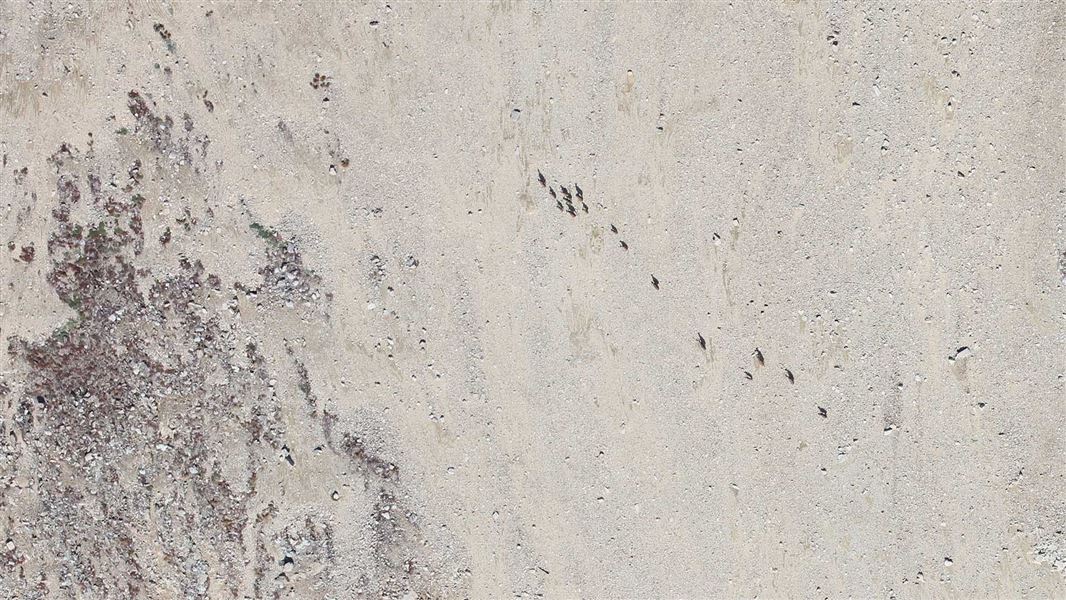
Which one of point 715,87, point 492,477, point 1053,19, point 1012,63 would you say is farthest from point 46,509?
point 1053,19

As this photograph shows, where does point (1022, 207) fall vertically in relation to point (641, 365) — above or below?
above

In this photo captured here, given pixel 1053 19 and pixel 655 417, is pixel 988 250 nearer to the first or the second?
pixel 1053 19

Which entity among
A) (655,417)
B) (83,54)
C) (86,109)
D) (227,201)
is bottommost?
(655,417)

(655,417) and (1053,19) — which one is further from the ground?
(1053,19)

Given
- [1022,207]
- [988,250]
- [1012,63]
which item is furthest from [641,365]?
[1012,63]

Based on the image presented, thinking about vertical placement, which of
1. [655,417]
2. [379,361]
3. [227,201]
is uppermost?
[227,201]

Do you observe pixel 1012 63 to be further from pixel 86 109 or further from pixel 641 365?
pixel 86 109
